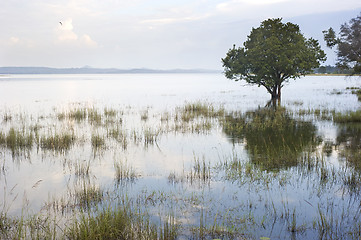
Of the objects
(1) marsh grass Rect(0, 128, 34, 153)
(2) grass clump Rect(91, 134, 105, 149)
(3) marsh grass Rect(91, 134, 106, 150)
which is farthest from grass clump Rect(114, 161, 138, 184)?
(1) marsh grass Rect(0, 128, 34, 153)

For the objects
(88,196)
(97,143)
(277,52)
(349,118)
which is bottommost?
(88,196)

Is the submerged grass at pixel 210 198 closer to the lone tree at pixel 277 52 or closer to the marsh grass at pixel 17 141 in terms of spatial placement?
the marsh grass at pixel 17 141

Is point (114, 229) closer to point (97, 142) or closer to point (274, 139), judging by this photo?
point (97, 142)

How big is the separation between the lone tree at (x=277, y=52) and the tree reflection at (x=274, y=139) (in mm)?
9158

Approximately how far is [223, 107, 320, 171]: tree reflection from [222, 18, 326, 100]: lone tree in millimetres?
9158

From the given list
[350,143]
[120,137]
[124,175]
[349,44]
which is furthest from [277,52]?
[124,175]

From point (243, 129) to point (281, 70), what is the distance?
52.1 ft

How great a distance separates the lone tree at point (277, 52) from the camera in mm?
32594

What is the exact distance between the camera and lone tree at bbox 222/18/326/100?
3259 centimetres

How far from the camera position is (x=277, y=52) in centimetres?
3297

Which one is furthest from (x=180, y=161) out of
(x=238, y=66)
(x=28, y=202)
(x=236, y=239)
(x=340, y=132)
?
(x=238, y=66)

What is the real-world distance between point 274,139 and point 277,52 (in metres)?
17.8

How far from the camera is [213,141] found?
1817 centimetres

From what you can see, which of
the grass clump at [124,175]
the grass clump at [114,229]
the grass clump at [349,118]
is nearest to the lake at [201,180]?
the grass clump at [124,175]
